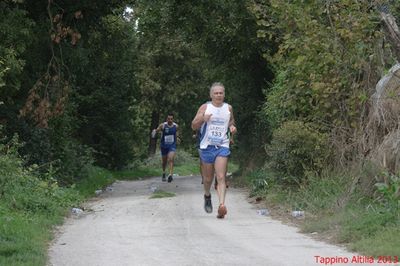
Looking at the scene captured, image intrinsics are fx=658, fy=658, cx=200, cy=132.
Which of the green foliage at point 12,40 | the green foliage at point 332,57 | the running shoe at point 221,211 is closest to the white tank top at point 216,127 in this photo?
the running shoe at point 221,211

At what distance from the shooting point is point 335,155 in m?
11.5

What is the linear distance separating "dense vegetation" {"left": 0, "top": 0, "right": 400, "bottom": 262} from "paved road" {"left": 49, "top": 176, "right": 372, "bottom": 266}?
657mm

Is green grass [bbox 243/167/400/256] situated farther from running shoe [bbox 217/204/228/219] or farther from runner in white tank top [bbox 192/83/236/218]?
runner in white tank top [bbox 192/83/236/218]

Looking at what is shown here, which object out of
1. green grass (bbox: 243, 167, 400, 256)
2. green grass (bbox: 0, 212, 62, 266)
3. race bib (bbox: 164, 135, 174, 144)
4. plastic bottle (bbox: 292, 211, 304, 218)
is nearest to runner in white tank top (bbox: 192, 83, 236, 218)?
plastic bottle (bbox: 292, 211, 304, 218)

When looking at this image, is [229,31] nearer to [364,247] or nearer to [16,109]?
A: [16,109]

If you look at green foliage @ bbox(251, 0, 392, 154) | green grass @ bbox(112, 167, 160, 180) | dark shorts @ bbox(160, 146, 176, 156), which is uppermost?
green foliage @ bbox(251, 0, 392, 154)

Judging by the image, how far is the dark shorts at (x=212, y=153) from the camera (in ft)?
33.5

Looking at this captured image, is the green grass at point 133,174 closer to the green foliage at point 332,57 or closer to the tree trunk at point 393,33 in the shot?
the green foliage at point 332,57

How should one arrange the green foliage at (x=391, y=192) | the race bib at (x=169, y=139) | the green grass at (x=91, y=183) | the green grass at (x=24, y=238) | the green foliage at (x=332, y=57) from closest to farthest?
the green grass at (x=24, y=238)
the green foliage at (x=391, y=192)
the green foliage at (x=332, y=57)
the green grass at (x=91, y=183)
the race bib at (x=169, y=139)

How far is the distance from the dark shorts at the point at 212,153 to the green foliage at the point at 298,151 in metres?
2.18

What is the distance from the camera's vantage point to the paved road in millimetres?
7000

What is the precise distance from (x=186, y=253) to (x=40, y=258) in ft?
5.19

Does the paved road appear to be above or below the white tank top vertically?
below

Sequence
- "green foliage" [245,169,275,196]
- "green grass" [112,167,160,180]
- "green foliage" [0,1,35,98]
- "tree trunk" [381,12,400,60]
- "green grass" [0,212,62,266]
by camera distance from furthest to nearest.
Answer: "green grass" [112,167,160,180]
"green foliage" [245,169,275,196]
"green foliage" [0,1,35,98]
"tree trunk" [381,12,400,60]
"green grass" [0,212,62,266]
